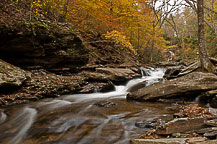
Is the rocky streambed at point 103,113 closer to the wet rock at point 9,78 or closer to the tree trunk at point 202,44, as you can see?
the wet rock at point 9,78

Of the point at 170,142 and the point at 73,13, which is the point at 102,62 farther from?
the point at 170,142

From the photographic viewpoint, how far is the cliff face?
7512 millimetres

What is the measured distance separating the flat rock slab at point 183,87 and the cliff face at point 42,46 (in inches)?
237

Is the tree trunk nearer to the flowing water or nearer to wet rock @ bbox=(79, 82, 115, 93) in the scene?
the flowing water

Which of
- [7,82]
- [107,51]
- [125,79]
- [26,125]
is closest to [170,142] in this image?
[26,125]

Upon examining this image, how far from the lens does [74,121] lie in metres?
4.23

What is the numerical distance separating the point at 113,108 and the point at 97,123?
1327 mm

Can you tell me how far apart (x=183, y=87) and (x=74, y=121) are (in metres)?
4.13

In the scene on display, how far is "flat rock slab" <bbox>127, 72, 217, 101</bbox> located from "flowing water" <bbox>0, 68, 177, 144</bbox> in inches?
18.2

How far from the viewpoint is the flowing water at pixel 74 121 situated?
10.7ft

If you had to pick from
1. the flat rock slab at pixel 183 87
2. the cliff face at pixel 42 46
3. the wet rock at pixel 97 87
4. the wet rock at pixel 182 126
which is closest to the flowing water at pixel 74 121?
the flat rock slab at pixel 183 87

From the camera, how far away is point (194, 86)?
5.50 m

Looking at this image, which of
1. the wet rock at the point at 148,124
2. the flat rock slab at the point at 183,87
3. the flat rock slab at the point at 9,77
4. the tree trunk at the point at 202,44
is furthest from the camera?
the tree trunk at the point at 202,44

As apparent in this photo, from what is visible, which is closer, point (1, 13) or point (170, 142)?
point (170, 142)
